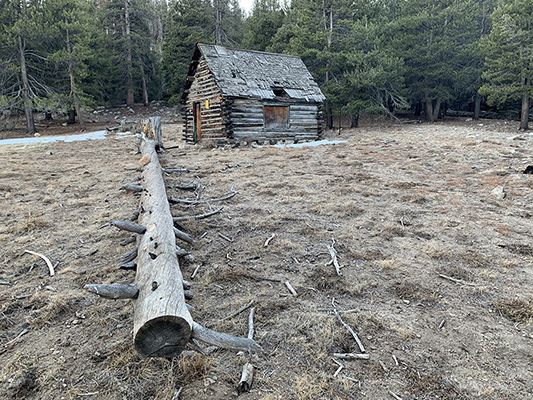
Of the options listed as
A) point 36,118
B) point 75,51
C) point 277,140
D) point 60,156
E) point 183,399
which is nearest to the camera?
point 183,399

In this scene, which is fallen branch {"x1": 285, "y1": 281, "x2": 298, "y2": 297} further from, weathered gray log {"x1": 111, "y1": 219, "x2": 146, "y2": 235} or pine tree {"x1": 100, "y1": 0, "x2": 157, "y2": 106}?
pine tree {"x1": 100, "y1": 0, "x2": 157, "y2": 106}

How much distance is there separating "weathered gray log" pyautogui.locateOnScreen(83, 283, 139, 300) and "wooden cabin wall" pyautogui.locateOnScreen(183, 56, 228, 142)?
1426 cm

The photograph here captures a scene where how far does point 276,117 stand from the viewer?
58.5 feet

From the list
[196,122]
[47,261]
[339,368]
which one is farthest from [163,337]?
[196,122]

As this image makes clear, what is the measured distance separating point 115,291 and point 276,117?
16222 mm

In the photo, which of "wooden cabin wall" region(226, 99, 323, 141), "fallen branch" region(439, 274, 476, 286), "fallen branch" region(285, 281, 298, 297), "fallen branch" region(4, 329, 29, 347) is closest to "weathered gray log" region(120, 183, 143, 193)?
"fallen branch" region(4, 329, 29, 347)

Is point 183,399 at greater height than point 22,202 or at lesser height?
lesser

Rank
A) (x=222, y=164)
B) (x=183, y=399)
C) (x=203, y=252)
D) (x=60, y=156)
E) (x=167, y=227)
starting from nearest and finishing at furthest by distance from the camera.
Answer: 1. (x=183, y=399)
2. (x=167, y=227)
3. (x=203, y=252)
4. (x=222, y=164)
5. (x=60, y=156)

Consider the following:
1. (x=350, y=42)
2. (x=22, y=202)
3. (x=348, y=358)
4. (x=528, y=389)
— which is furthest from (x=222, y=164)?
(x=350, y=42)

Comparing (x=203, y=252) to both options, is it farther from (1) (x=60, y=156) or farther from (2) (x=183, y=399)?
(1) (x=60, y=156)

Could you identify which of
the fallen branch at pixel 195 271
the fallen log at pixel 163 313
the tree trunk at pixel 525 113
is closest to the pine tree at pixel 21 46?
the fallen branch at pixel 195 271

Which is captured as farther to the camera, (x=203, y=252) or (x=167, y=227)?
(x=203, y=252)

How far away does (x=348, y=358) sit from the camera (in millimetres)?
2756

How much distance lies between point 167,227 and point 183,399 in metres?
2.27
